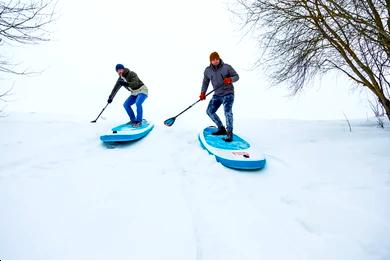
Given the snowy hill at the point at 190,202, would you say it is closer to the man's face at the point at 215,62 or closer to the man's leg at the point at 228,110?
the man's leg at the point at 228,110

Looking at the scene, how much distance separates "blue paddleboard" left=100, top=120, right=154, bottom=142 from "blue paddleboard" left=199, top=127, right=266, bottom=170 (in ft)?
4.31

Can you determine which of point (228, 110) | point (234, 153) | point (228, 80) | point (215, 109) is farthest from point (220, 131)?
point (234, 153)

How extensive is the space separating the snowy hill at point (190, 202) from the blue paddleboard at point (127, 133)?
0.60 feet

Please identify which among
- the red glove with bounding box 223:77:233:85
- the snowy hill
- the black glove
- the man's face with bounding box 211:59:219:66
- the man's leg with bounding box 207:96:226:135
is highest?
the man's face with bounding box 211:59:219:66

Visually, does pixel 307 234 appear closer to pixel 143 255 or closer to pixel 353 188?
pixel 353 188

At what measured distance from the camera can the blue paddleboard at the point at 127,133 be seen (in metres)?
5.29

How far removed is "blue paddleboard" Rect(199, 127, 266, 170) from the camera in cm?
416

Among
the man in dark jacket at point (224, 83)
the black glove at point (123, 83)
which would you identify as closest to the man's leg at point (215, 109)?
the man in dark jacket at point (224, 83)

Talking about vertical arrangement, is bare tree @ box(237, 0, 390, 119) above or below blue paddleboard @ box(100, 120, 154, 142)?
above

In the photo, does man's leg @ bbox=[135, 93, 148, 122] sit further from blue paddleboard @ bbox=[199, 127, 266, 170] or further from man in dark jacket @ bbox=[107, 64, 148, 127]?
blue paddleboard @ bbox=[199, 127, 266, 170]

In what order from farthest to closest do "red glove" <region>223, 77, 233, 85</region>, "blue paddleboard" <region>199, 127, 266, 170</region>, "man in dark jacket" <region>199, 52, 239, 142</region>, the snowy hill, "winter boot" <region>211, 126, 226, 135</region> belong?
"winter boot" <region>211, 126, 226, 135</region>
"man in dark jacket" <region>199, 52, 239, 142</region>
"red glove" <region>223, 77, 233, 85</region>
"blue paddleboard" <region>199, 127, 266, 170</region>
the snowy hill

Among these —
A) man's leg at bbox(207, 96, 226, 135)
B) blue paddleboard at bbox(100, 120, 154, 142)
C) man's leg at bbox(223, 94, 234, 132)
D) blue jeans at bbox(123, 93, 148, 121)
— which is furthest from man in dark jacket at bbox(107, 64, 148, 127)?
man's leg at bbox(223, 94, 234, 132)

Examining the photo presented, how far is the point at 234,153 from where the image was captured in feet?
14.6

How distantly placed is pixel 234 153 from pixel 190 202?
1.50m
